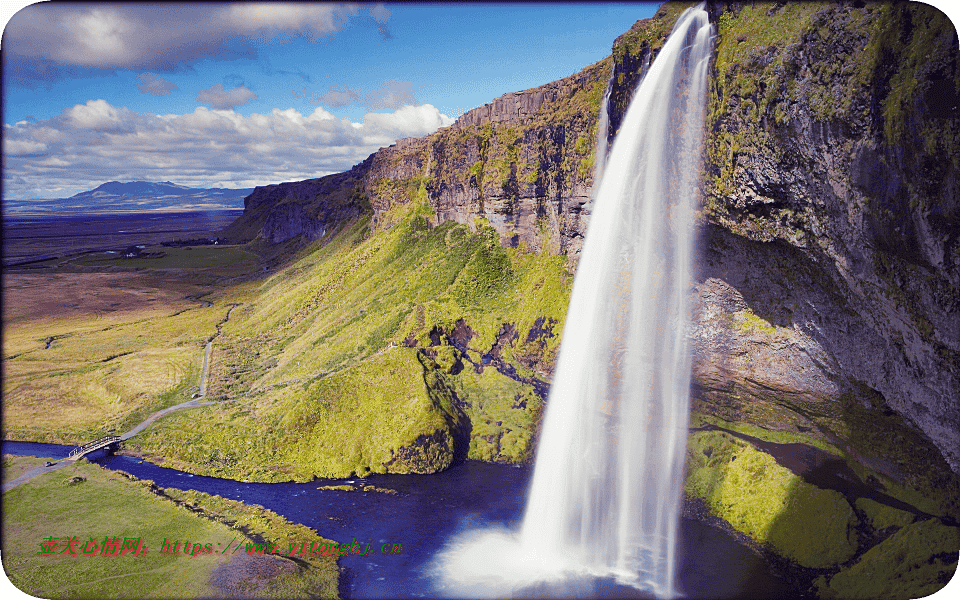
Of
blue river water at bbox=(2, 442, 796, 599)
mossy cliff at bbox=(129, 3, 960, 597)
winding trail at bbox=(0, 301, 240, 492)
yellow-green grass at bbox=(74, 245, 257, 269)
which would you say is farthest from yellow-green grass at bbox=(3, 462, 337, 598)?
yellow-green grass at bbox=(74, 245, 257, 269)

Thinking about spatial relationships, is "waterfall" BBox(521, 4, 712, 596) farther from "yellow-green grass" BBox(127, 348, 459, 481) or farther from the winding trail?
the winding trail

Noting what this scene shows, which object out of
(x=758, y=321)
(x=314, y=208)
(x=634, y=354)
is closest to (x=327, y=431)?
(x=634, y=354)

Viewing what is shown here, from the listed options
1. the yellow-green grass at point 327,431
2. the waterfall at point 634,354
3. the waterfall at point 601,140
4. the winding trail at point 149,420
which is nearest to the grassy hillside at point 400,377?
the yellow-green grass at point 327,431

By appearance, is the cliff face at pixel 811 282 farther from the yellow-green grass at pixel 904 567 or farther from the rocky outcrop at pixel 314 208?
the rocky outcrop at pixel 314 208

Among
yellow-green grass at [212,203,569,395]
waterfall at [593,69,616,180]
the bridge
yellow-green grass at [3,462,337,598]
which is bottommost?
the bridge

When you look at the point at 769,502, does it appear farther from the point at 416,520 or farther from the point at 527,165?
the point at 527,165

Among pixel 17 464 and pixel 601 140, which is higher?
pixel 601 140
